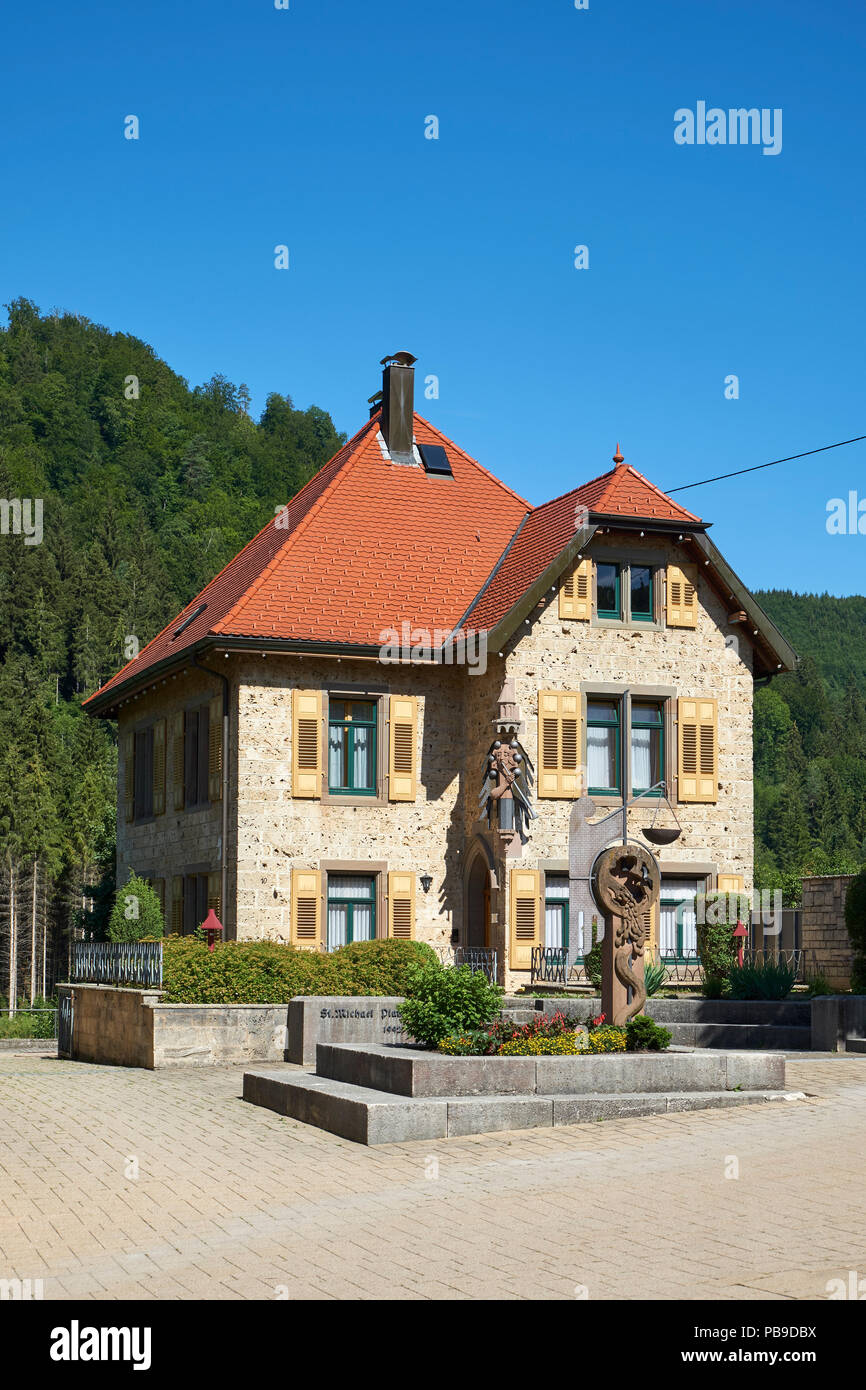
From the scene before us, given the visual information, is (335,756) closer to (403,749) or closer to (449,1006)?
(403,749)

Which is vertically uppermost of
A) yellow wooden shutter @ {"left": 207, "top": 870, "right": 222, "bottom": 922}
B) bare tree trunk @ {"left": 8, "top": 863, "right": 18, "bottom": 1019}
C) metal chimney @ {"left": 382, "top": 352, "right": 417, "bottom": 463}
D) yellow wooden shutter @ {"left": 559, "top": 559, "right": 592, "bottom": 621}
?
metal chimney @ {"left": 382, "top": 352, "right": 417, "bottom": 463}

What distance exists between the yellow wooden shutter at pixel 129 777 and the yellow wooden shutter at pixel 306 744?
26.9 ft

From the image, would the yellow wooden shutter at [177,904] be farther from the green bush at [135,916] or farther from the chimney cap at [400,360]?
the chimney cap at [400,360]

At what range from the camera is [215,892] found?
95.8 feet

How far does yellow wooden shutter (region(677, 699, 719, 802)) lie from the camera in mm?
30156

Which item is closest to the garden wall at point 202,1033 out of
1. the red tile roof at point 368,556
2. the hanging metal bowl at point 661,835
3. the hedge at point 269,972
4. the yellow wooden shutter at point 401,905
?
the hedge at point 269,972

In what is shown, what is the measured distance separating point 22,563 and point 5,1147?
→ 339ft

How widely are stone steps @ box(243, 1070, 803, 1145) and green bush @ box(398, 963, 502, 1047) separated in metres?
0.94

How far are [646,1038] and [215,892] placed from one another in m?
14.6

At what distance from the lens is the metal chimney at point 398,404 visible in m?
33.8

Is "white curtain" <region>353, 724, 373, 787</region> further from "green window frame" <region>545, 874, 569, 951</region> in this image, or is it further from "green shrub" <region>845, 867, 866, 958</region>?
"green shrub" <region>845, 867, 866, 958</region>

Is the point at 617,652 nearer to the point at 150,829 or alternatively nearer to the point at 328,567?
the point at 328,567

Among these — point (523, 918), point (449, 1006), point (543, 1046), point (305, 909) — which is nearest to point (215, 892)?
point (305, 909)

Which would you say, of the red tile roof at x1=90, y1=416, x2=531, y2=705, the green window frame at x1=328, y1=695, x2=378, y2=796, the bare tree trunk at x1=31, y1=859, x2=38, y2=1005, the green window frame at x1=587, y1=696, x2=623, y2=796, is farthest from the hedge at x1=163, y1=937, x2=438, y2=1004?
the bare tree trunk at x1=31, y1=859, x2=38, y2=1005
